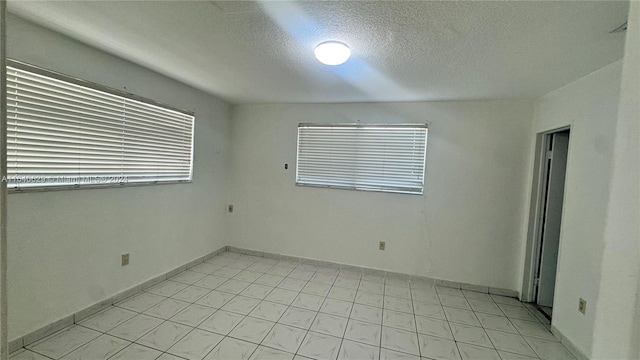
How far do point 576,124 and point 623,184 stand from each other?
7.90 feet

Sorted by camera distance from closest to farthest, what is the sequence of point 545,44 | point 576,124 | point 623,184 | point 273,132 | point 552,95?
1. point 623,184
2. point 545,44
3. point 576,124
4. point 552,95
5. point 273,132

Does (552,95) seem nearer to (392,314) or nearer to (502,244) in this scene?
(502,244)

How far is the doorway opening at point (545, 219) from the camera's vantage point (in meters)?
2.66

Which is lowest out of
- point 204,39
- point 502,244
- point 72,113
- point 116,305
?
point 116,305

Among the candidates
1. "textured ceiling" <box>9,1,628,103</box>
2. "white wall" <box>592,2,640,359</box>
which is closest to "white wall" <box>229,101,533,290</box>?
"textured ceiling" <box>9,1,628,103</box>

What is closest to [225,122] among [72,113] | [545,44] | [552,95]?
[72,113]

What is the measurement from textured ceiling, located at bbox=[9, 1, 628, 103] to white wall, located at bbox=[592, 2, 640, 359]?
106 centimetres

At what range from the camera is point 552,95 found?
2.55 meters

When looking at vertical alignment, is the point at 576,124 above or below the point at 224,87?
below

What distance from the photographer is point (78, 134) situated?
6.69 feet

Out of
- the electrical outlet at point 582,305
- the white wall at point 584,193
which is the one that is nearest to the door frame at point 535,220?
the white wall at point 584,193

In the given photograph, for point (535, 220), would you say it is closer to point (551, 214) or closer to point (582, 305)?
point (551, 214)

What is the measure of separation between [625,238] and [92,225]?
309 centimetres

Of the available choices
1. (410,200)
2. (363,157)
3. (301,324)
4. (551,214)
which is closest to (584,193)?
(551,214)
